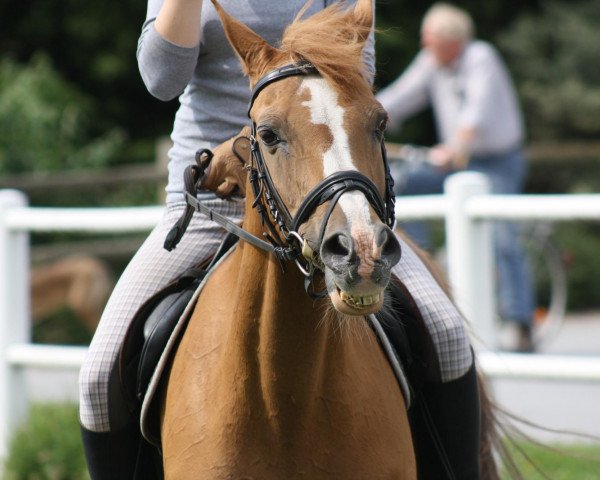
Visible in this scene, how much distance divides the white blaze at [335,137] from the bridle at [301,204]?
1.0 inches

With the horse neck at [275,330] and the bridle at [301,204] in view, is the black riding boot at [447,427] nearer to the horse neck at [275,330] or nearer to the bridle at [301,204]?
the horse neck at [275,330]

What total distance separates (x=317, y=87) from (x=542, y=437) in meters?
4.77

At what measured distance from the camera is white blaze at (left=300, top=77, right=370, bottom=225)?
2756 mm

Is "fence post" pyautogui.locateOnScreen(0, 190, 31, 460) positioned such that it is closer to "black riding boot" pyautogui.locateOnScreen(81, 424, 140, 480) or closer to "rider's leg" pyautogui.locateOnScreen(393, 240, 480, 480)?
"black riding boot" pyautogui.locateOnScreen(81, 424, 140, 480)

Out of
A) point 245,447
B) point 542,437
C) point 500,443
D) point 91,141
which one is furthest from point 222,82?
point 91,141

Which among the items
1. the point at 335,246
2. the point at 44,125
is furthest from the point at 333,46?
the point at 44,125

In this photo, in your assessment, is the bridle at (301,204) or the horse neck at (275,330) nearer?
the bridle at (301,204)

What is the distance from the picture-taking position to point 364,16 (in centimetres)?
324

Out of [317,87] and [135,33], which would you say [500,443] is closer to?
[317,87]

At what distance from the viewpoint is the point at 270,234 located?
309 cm

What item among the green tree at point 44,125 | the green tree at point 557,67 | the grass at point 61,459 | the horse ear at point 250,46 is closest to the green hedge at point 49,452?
the grass at point 61,459

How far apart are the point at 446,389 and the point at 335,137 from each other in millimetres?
1178

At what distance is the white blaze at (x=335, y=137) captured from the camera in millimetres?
2756

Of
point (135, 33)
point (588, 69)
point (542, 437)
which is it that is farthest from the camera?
point (588, 69)
